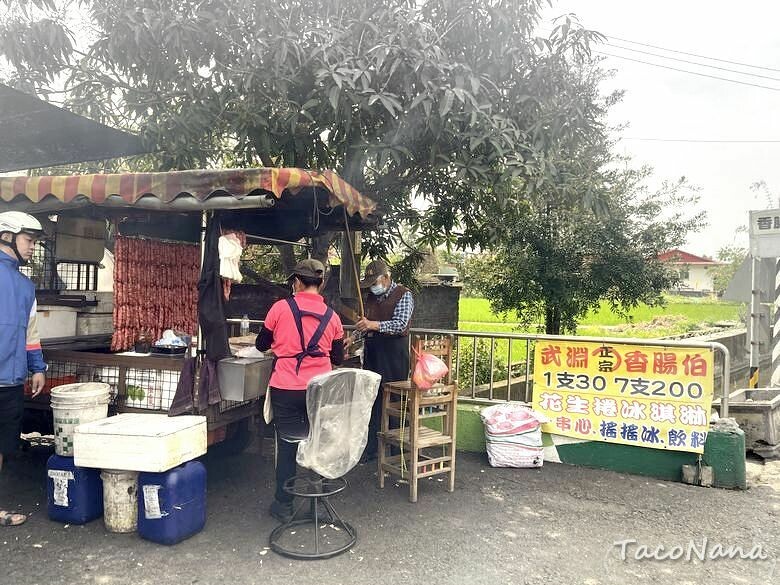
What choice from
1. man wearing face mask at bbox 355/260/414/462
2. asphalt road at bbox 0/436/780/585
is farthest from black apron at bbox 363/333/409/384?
asphalt road at bbox 0/436/780/585

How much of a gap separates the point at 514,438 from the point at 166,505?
11.1 feet

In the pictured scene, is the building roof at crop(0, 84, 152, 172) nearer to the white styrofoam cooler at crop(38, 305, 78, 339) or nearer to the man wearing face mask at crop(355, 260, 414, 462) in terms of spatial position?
the white styrofoam cooler at crop(38, 305, 78, 339)

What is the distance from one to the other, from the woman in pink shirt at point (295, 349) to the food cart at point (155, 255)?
1.77ft

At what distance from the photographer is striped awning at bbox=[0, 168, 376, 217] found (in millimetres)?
3990

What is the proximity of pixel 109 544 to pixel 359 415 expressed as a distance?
76.9 inches

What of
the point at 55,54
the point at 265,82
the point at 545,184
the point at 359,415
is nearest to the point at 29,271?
the point at 55,54

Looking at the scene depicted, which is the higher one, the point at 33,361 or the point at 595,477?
the point at 33,361

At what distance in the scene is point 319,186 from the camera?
4.45m

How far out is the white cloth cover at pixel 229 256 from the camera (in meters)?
4.41

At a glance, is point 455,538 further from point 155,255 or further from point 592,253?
point 592,253

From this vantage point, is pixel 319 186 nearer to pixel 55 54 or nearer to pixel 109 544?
pixel 109 544

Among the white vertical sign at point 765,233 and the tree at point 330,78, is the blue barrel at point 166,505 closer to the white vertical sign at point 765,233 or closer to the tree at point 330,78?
the tree at point 330,78

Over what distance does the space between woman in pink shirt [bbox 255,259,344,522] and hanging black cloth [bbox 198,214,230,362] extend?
394mm

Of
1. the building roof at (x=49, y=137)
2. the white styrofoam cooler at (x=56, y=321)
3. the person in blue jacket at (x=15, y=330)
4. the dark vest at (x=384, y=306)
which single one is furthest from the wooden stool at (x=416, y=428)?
the building roof at (x=49, y=137)
